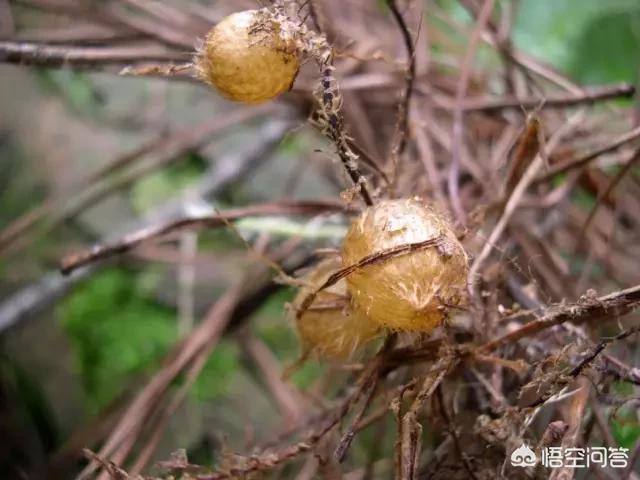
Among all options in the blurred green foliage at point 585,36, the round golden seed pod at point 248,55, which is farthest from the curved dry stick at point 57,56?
the blurred green foliage at point 585,36

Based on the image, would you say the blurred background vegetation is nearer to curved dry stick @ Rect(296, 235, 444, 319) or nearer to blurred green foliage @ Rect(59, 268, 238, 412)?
blurred green foliage @ Rect(59, 268, 238, 412)

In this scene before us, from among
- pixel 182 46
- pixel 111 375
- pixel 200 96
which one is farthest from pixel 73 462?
pixel 200 96

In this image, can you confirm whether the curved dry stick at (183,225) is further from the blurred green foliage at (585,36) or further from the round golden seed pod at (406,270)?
the blurred green foliage at (585,36)

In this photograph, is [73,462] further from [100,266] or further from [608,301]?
[608,301]

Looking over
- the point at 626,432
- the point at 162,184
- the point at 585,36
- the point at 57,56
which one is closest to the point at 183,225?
Answer: the point at 57,56

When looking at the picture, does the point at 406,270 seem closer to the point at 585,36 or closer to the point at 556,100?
the point at 556,100

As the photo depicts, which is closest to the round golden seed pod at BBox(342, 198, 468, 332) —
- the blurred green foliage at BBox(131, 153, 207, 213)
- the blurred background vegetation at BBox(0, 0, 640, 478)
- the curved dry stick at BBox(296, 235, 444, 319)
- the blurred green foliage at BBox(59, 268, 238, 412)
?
the curved dry stick at BBox(296, 235, 444, 319)

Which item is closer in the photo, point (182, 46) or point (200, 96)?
point (182, 46)
